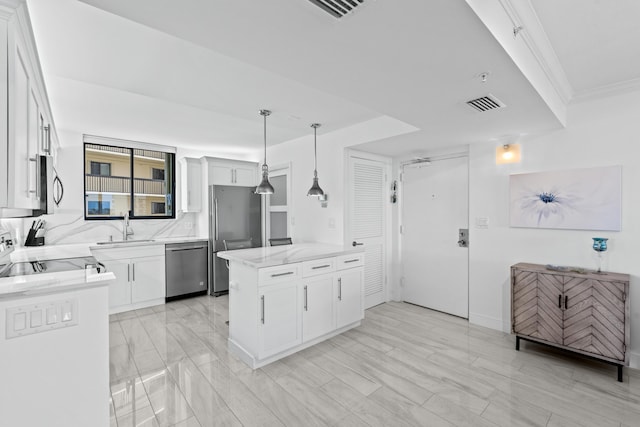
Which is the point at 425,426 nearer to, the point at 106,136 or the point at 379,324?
the point at 379,324

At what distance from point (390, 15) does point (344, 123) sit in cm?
242

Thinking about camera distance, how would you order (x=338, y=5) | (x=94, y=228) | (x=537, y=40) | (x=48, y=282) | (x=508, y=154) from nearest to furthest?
(x=338, y=5) < (x=48, y=282) < (x=537, y=40) < (x=508, y=154) < (x=94, y=228)

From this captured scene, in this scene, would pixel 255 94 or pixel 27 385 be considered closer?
pixel 27 385

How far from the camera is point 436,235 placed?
4070 mm

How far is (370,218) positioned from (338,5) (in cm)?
326

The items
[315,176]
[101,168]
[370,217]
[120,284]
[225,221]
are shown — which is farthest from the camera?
[225,221]

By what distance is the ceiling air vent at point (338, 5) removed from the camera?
117 centimetres

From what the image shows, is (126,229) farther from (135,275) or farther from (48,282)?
(48,282)

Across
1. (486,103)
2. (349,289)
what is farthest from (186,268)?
(486,103)

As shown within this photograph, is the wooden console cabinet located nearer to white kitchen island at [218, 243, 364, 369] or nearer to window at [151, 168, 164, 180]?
white kitchen island at [218, 243, 364, 369]

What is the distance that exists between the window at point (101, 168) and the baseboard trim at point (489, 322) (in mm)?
5625

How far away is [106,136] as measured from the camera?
14.4ft

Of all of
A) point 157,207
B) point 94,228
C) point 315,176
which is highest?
point 315,176

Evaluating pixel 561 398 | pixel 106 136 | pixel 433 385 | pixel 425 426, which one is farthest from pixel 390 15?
pixel 106 136
